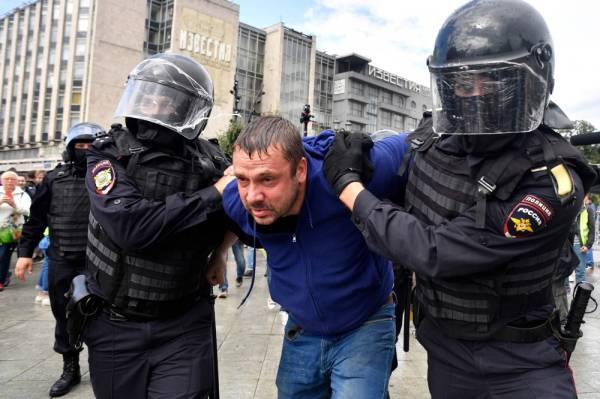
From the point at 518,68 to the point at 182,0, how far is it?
48.9m

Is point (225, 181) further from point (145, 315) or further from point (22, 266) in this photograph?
point (22, 266)

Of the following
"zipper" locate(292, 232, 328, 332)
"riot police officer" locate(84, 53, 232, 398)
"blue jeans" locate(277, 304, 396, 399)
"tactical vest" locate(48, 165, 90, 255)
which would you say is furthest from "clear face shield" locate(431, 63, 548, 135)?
"tactical vest" locate(48, 165, 90, 255)

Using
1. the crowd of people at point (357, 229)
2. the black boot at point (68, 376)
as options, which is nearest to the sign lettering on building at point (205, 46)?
the black boot at point (68, 376)

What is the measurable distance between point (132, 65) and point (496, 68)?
4548 cm

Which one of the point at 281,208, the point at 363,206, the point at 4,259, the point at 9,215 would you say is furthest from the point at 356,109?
the point at 363,206

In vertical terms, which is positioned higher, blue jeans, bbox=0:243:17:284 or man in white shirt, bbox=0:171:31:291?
man in white shirt, bbox=0:171:31:291

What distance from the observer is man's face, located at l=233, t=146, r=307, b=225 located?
1837 millimetres

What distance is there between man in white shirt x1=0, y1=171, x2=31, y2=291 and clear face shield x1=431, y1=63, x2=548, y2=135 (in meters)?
8.01

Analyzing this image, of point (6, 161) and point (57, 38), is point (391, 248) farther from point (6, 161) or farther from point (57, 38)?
point (6, 161)

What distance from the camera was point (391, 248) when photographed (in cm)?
168

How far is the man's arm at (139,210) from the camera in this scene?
84.4 inches

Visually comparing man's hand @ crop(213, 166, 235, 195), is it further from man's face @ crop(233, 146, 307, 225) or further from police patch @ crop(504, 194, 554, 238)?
police patch @ crop(504, 194, 554, 238)

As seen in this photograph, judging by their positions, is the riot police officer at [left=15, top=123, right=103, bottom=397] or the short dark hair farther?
the riot police officer at [left=15, top=123, right=103, bottom=397]

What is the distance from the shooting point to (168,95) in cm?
255
